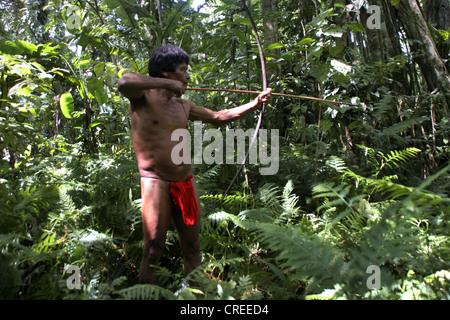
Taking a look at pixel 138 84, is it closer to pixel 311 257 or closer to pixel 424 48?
pixel 311 257

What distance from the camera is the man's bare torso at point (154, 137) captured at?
240 cm

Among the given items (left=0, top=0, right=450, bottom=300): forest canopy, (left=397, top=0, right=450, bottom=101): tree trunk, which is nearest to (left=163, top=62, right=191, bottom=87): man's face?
(left=0, top=0, right=450, bottom=300): forest canopy

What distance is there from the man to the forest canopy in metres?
0.29

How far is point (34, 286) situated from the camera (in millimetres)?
2482

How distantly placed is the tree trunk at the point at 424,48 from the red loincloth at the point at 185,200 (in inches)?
169

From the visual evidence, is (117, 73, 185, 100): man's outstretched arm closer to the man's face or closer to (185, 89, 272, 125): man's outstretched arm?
the man's face

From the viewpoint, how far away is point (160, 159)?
2.39m

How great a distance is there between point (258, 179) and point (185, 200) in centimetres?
209

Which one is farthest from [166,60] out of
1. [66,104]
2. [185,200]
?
[66,104]

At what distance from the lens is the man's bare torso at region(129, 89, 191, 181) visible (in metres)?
2.40

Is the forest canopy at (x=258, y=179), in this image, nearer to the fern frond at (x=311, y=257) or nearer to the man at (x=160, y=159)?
the fern frond at (x=311, y=257)
